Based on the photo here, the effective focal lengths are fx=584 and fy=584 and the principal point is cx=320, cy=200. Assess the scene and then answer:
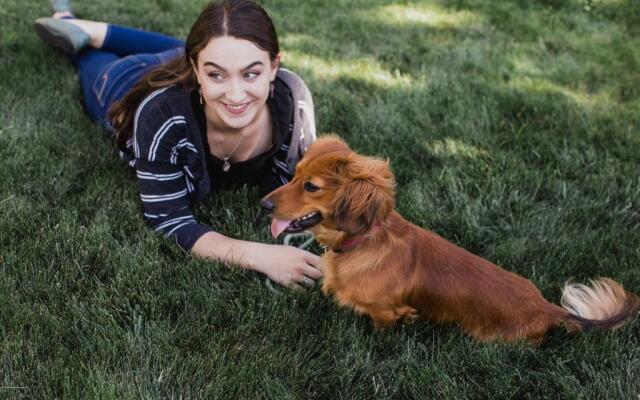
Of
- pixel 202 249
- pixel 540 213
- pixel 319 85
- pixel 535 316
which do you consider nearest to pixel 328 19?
pixel 319 85

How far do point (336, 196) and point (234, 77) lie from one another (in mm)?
742

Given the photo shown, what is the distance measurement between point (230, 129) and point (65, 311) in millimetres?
1170

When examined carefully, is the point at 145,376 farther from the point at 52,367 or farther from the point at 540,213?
the point at 540,213

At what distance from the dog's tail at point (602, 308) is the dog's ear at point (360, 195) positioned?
0.89 m

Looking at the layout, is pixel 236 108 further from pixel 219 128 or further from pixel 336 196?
pixel 336 196

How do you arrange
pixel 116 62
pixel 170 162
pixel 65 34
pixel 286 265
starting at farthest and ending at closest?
→ pixel 65 34
pixel 116 62
pixel 170 162
pixel 286 265

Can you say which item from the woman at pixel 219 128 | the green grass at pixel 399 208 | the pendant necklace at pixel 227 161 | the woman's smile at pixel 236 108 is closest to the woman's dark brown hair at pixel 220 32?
the woman at pixel 219 128

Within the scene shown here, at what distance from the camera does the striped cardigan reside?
2719mm

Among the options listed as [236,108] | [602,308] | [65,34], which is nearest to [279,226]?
[236,108]

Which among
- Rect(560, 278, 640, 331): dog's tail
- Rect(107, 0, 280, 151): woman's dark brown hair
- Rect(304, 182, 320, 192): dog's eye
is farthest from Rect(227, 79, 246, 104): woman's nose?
Rect(560, 278, 640, 331): dog's tail

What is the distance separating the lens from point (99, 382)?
197cm

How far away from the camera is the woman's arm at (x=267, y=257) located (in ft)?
8.58

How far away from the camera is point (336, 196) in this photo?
227 centimetres

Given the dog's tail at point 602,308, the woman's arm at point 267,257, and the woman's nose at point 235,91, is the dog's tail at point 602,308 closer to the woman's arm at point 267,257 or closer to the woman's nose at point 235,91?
the woman's arm at point 267,257
